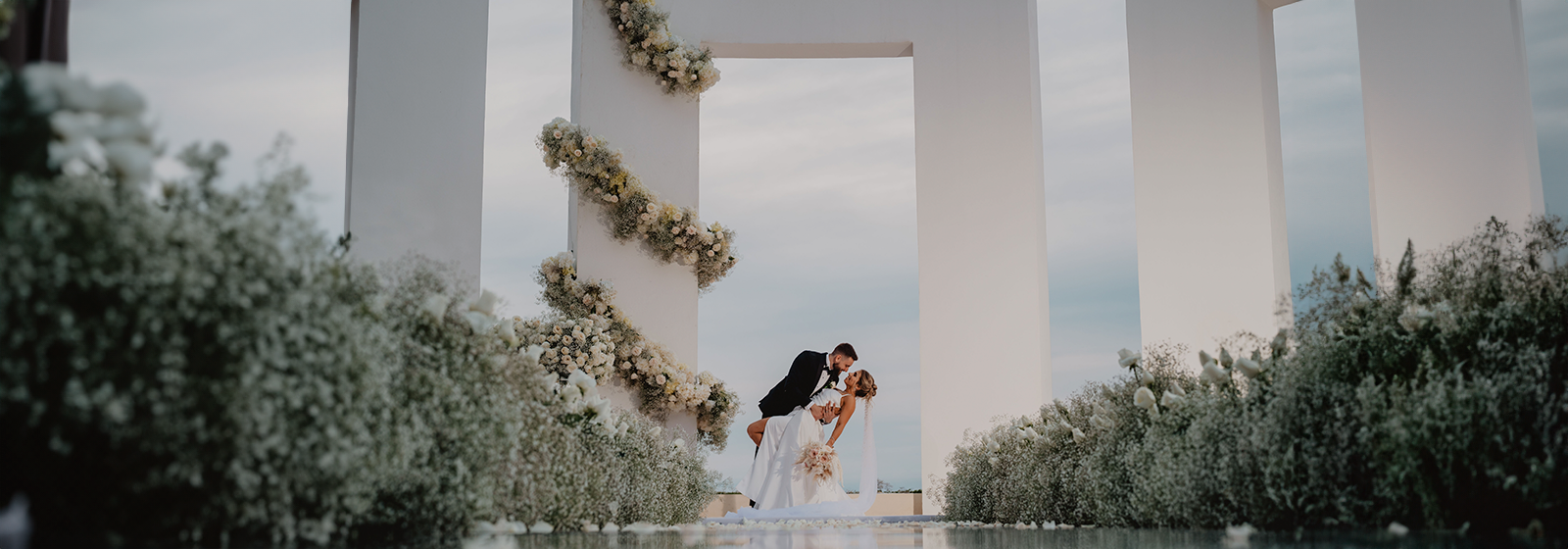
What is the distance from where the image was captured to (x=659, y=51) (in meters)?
7.83

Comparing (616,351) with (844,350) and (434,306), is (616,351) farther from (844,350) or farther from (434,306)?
(434,306)

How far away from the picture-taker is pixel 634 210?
770cm

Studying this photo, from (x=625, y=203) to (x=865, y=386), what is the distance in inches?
87.9

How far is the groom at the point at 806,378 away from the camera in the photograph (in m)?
7.83

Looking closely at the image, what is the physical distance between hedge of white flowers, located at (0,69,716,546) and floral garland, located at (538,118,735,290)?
5972mm

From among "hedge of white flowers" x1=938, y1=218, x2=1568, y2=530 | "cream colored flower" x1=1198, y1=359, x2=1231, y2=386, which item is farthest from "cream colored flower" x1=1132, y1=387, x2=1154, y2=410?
"cream colored flower" x1=1198, y1=359, x2=1231, y2=386

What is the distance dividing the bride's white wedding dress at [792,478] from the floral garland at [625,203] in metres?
1.27

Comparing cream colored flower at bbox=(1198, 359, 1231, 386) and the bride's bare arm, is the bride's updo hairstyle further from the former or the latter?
cream colored flower at bbox=(1198, 359, 1231, 386)

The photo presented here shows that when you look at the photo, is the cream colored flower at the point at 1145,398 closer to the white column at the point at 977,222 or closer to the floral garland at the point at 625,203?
the white column at the point at 977,222

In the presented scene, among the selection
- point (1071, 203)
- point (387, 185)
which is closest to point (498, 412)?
point (387, 185)

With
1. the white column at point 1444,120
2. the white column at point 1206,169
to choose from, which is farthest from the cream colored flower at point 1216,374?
the white column at point 1206,169

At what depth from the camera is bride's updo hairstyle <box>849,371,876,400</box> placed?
26.4ft

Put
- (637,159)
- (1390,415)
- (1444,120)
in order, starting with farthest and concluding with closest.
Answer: (637,159) < (1444,120) < (1390,415)

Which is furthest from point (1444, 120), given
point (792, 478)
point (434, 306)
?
point (434, 306)
